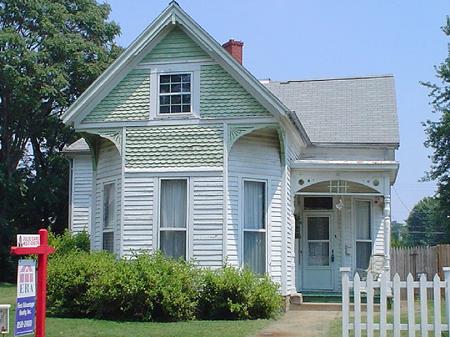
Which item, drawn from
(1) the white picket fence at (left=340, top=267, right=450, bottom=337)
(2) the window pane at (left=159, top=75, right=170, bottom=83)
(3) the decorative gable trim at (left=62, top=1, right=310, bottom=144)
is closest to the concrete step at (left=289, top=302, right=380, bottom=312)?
(3) the decorative gable trim at (left=62, top=1, right=310, bottom=144)

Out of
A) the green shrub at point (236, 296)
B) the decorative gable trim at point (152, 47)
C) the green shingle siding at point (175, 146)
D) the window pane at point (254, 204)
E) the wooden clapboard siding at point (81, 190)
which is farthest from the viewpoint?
the wooden clapboard siding at point (81, 190)

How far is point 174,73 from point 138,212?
3755 millimetres

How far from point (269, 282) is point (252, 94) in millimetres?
4680

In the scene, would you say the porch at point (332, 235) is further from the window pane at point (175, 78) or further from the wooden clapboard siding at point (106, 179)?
the wooden clapboard siding at point (106, 179)

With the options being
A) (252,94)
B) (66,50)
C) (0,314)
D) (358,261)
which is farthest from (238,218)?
(66,50)

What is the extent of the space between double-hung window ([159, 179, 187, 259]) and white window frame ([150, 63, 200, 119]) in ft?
5.60

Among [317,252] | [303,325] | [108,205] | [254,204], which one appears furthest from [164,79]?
[317,252]

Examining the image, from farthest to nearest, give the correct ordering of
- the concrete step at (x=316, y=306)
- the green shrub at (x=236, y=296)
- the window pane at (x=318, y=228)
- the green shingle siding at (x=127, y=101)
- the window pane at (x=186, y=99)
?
the window pane at (x=318, y=228) → the green shingle siding at (x=127, y=101) → the window pane at (x=186, y=99) → the concrete step at (x=316, y=306) → the green shrub at (x=236, y=296)

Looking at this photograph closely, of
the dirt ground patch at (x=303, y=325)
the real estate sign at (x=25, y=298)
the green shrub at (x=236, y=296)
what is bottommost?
the dirt ground patch at (x=303, y=325)

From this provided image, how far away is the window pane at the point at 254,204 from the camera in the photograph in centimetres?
1744

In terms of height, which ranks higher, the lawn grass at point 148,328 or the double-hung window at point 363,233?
the double-hung window at point 363,233

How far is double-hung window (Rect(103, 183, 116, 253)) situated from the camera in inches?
727

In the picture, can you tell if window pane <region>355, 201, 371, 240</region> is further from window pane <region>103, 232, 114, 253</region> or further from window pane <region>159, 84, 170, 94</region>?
window pane <region>103, 232, 114, 253</region>

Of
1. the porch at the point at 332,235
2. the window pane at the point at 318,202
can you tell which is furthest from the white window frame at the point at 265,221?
the window pane at the point at 318,202
